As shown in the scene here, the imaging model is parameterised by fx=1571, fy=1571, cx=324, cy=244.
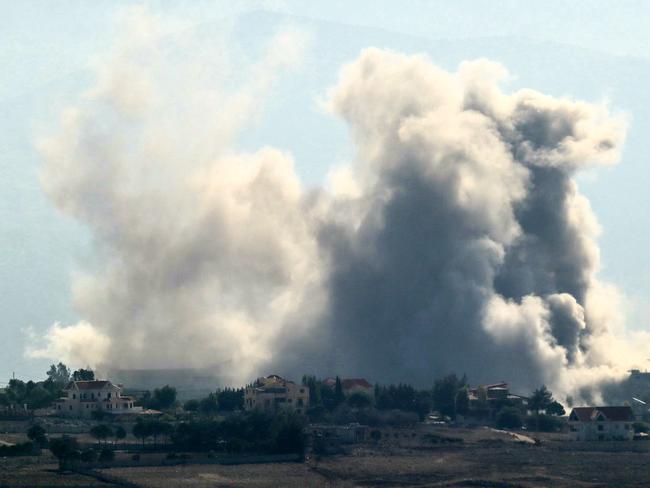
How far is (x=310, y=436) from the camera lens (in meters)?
117

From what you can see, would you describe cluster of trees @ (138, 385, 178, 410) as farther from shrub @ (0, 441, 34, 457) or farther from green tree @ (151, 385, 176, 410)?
shrub @ (0, 441, 34, 457)

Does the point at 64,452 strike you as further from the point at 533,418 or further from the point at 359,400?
the point at 533,418

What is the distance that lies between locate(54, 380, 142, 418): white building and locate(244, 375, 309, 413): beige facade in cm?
989

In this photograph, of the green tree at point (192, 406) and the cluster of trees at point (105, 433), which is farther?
the green tree at point (192, 406)

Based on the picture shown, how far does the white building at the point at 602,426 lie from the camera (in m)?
126

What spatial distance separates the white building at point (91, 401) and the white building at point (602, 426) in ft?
123

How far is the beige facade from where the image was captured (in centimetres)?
13738

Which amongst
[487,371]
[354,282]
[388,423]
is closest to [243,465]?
[388,423]

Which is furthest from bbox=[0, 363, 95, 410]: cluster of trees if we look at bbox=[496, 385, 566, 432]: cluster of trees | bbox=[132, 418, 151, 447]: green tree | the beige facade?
bbox=[496, 385, 566, 432]: cluster of trees

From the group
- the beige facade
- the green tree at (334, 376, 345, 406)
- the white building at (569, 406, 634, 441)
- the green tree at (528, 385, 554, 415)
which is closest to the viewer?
the white building at (569, 406, 634, 441)

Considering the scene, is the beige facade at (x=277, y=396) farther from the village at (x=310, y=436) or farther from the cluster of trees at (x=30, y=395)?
the cluster of trees at (x=30, y=395)

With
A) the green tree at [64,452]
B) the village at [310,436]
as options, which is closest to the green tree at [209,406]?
the village at [310,436]

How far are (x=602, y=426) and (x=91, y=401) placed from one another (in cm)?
4377

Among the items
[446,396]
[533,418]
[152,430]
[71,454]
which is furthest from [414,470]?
[446,396]
